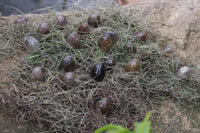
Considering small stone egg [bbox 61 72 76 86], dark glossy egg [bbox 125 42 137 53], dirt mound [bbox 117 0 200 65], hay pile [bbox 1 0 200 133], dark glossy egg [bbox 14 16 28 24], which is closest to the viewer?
hay pile [bbox 1 0 200 133]

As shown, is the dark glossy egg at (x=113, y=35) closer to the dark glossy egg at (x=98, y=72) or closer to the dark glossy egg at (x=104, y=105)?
the dark glossy egg at (x=98, y=72)

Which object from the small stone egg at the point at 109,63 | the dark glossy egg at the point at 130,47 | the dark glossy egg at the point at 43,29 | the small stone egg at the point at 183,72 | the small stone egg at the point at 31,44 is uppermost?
the dark glossy egg at the point at 43,29

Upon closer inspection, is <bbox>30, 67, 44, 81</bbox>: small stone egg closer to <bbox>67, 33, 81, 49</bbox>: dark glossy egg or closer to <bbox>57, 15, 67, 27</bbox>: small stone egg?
<bbox>67, 33, 81, 49</bbox>: dark glossy egg

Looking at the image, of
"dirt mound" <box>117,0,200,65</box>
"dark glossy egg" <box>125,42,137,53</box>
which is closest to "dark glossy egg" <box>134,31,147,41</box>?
"dark glossy egg" <box>125,42,137,53</box>

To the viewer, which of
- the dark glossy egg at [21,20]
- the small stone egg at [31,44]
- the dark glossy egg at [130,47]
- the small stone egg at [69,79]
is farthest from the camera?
the dark glossy egg at [21,20]

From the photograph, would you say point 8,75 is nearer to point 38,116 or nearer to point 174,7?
point 38,116

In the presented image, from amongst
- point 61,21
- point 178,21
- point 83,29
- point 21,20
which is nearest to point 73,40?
point 83,29

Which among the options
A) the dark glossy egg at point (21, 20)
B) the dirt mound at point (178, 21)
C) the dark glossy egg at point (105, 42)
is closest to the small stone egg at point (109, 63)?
the dark glossy egg at point (105, 42)
